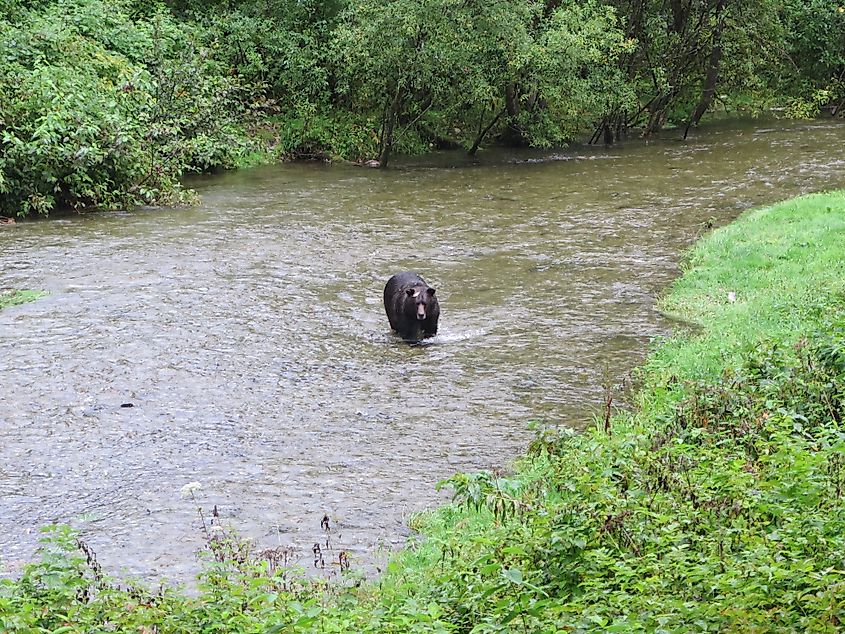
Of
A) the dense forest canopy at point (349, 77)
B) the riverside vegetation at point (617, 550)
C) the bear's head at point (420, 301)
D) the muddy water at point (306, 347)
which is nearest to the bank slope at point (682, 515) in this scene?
the riverside vegetation at point (617, 550)

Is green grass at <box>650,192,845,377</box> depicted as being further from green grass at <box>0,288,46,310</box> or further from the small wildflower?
green grass at <box>0,288,46,310</box>

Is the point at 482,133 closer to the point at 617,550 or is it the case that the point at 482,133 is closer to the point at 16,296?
the point at 16,296

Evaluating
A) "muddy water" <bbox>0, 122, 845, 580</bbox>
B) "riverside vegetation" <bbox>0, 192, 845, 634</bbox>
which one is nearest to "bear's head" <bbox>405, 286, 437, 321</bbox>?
"muddy water" <bbox>0, 122, 845, 580</bbox>

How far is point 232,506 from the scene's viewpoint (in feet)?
26.1

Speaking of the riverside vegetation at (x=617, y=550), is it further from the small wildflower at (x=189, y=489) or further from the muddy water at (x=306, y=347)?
the small wildflower at (x=189, y=489)

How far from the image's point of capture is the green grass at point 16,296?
1405cm

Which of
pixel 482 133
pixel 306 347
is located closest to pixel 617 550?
pixel 306 347

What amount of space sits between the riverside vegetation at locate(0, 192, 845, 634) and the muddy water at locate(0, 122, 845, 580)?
100cm

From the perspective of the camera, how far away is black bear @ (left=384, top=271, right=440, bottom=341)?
12281 mm

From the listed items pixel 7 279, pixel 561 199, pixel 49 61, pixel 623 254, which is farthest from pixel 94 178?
pixel 623 254

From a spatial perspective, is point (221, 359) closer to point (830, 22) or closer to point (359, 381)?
point (359, 381)

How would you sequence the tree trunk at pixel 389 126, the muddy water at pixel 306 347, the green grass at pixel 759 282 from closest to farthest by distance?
the muddy water at pixel 306 347 → the green grass at pixel 759 282 → the tree trunk at pixel 389 126

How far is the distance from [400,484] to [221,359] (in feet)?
14.1

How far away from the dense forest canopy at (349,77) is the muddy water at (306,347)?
1722mm
